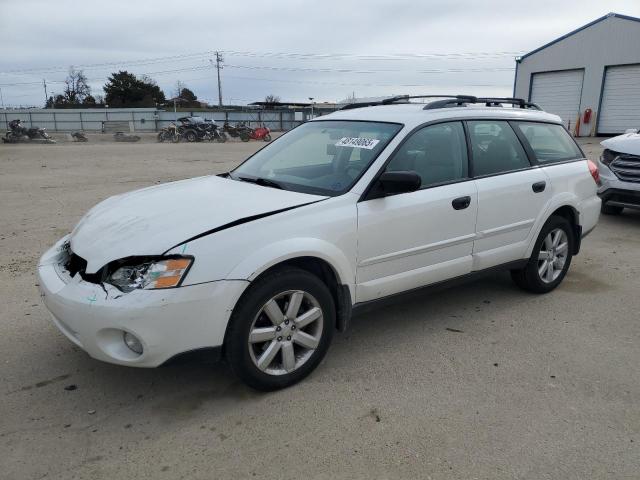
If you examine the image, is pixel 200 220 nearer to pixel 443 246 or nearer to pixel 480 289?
pixel 443 246

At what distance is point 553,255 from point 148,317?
12.0 ft

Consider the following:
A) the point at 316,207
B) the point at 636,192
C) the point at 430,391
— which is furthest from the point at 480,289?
the point at 636,192

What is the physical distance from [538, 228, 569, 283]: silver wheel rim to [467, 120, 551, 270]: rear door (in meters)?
0.35

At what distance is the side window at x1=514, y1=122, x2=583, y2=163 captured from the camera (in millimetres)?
4578

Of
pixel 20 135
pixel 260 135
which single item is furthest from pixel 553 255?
pixel 20 135

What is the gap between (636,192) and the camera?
290 inches

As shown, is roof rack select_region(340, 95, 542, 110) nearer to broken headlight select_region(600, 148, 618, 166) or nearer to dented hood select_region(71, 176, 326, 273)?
dented hood select_region(71, 176, 326, 273)

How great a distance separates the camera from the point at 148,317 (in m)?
2.63

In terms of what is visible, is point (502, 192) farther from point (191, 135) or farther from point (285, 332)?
point (191, 135)

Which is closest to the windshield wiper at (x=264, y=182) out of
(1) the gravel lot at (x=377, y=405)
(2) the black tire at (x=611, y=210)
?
(1) the gravel lot at (x=377, y=405)

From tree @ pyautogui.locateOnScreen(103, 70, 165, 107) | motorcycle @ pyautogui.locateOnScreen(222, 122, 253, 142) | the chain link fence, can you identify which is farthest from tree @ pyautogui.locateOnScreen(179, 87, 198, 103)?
motorcycle @ pyautogui.locateOnScreen(222, 122, 253, 142)

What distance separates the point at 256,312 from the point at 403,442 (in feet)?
3.36

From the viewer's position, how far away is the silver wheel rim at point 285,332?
2.98 m

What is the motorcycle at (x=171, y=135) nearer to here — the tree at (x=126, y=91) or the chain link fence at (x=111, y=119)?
the chain link fence at (x=111, y=119)
